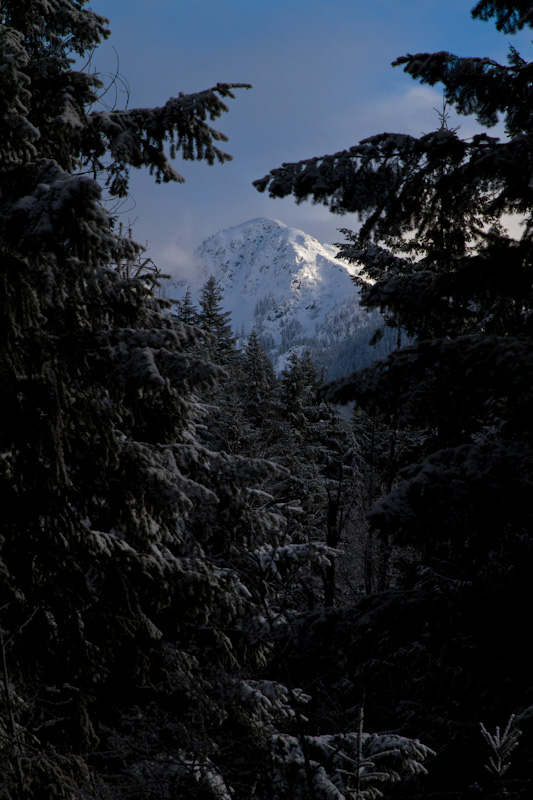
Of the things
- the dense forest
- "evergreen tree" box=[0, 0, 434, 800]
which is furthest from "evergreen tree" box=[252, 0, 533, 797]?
"evergreen tree" box=[0, 0, 434, 800]

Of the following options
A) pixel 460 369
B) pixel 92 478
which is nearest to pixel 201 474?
pixel 92 478

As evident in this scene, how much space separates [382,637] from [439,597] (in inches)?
14.9

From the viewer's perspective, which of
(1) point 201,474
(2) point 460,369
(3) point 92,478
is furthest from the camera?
(1) point 201,474

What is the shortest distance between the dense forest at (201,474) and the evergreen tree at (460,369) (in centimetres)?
2

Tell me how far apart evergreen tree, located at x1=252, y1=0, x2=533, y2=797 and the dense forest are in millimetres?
15

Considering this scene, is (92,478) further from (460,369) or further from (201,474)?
(460,369)

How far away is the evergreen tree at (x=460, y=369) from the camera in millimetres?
2316

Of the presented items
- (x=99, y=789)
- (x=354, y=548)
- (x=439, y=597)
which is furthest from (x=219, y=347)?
(x=439, y=597)

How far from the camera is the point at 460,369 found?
2711mm

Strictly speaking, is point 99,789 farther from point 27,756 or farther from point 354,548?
point 354,548

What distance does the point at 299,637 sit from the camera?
9.06 ft

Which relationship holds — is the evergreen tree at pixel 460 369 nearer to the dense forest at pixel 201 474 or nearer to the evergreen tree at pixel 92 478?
the dense forest at pixel 201 474

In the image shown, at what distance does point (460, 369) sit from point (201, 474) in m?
3.44


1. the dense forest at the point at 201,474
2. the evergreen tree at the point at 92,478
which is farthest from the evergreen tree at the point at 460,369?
the evergreen tree at the point at 92,478
